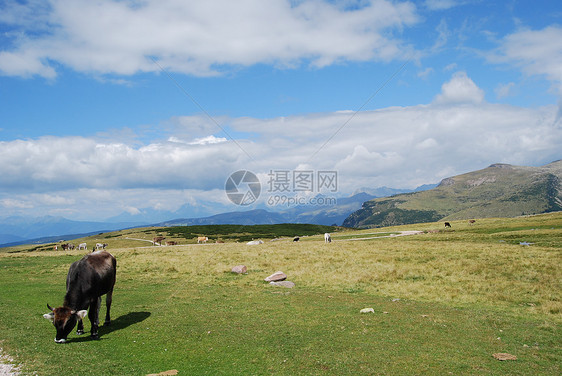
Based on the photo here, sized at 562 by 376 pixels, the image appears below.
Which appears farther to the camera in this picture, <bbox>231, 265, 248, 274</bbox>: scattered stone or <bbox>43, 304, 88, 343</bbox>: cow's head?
<bbox>231, 265, 248, 274</bbox>: scattered stone

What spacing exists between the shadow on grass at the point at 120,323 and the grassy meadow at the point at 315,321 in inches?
4.0

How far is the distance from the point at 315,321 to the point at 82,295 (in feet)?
37.3

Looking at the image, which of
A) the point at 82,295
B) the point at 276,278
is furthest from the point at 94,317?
the point at 276,278

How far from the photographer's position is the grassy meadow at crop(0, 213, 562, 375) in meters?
12.4

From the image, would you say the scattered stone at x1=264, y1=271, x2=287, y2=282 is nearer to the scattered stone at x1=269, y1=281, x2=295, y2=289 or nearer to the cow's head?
the scattered stone at x1=269, y1=281, x2=295, y2=289

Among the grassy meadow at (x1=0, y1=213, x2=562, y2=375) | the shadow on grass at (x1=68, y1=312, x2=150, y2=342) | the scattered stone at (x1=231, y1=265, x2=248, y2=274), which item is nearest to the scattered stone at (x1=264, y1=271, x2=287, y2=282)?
the grassy meadow at (x1=0, y1=213, x2=562, y2=375)

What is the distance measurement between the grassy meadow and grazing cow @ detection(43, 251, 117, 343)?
761mm

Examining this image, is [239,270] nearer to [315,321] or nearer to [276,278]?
[276,278]

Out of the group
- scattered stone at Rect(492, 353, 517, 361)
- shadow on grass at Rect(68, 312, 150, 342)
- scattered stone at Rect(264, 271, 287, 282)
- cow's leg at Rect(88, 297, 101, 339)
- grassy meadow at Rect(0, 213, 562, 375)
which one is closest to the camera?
grassy meadow at Rect(0, 213, 562, 375)

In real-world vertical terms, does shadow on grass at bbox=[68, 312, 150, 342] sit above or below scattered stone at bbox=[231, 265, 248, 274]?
above

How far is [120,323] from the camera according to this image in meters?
17.4

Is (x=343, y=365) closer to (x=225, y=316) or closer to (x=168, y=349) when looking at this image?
(x=168, y=349)

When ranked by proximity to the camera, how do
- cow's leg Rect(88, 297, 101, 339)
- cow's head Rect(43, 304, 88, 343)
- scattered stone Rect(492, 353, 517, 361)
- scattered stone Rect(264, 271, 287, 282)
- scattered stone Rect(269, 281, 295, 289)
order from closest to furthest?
1. scattered stone Rect(492, 353, 517, 361)
2. cow's head Rect(43, 304, 88, 343)
3. cow's leg Rect(88, 297, 101, 339)
4. scattered stone Rect(269, 281, 295, 289)
5. scattered stone Rect(264, 271, 287, 282)

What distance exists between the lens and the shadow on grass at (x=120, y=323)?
15023 mm
